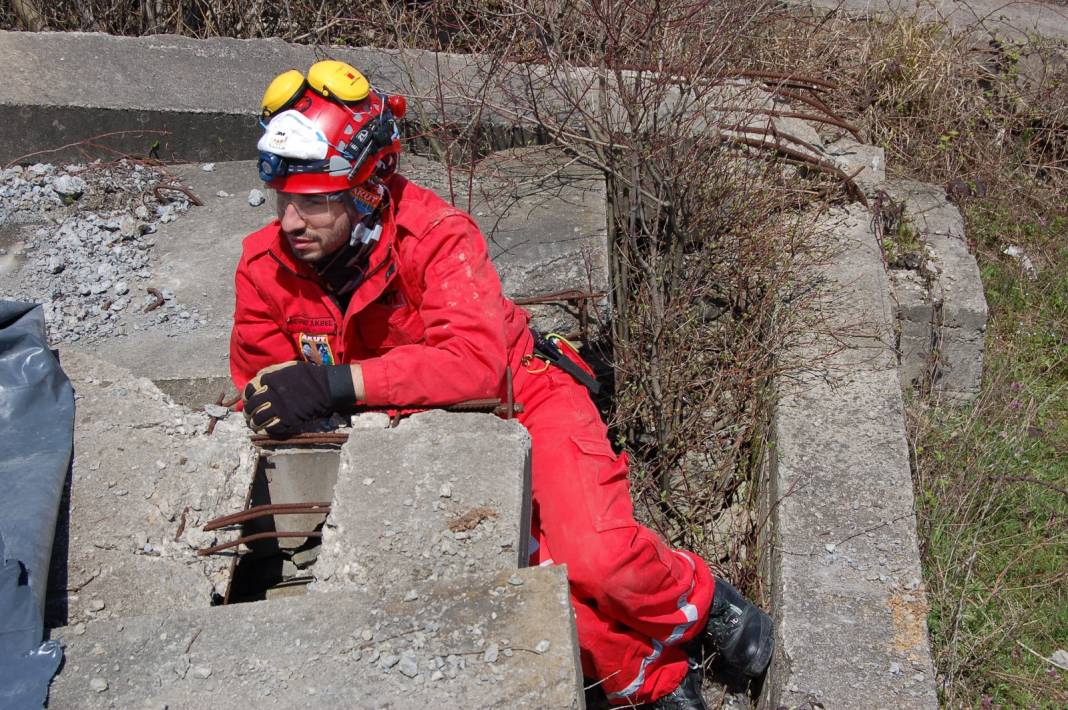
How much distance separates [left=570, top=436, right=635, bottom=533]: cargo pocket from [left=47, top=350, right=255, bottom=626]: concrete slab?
3.10 ft

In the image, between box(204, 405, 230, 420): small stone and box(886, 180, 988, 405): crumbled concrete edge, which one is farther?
box(886, 180, 988, 405): crumbled concrete edge

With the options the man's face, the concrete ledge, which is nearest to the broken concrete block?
the concrete ledge

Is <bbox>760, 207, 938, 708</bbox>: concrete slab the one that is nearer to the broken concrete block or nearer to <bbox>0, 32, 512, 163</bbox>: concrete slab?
the broken concrete block

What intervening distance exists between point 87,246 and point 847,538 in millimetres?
3134

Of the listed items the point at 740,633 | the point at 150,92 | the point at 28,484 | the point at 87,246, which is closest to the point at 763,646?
the point at 740,633

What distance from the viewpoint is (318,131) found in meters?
2.85

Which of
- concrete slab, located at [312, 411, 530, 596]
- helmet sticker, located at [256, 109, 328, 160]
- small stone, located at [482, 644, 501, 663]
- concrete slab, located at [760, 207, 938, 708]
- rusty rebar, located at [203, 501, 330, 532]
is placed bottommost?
concrete slab, located at [760, 207, 938, 708]

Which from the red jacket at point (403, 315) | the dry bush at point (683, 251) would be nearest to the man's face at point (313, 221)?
the red jacket at point (403, 315)

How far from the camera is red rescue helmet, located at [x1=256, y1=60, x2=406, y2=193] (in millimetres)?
2846

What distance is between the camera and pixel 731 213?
4.37m

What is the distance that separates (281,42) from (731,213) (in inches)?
94.8

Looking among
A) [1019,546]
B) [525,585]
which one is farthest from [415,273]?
[1019,546]

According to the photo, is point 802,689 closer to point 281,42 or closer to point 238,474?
point 238,474

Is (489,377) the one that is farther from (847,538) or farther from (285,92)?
(847,538)
